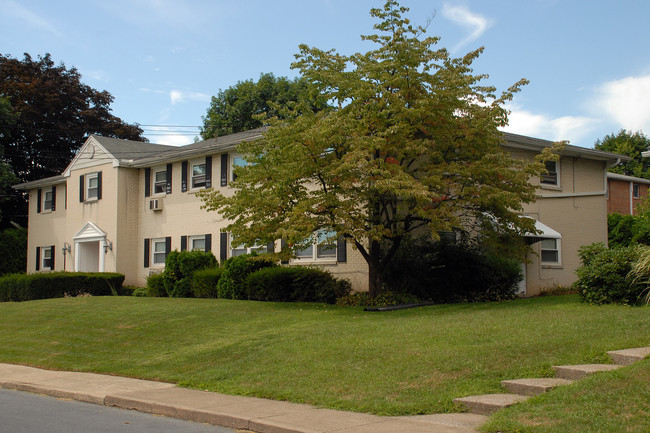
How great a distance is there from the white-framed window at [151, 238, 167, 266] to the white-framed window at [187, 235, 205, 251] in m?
1.94

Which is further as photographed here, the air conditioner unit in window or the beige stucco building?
the air conditioner unit in window

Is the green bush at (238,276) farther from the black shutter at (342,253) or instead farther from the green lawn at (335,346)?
the green lawn at (335,346)

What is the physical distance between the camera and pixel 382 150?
16.8 meters

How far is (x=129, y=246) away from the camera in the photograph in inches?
1164

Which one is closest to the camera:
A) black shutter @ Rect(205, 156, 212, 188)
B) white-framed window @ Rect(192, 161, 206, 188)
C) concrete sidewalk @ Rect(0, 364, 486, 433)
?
concrete sidewalk @ Rect(0, 364, 486, 433)

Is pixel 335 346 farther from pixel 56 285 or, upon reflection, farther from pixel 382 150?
pixel 56 285

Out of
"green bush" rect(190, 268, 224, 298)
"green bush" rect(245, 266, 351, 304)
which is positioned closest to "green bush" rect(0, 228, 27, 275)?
"green bush" rect(190, 268, 224, 298)

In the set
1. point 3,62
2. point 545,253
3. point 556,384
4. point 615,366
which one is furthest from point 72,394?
point 3,62

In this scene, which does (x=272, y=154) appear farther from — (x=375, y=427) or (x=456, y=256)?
(x=375, y=427)

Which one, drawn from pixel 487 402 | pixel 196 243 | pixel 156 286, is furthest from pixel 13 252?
pixel 487 402

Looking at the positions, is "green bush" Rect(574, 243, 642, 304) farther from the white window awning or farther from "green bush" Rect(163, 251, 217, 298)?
"green bush" Rect(163, 251, 217, 298)

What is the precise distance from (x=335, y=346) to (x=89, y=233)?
21.8m

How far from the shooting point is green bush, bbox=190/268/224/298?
77.6ft

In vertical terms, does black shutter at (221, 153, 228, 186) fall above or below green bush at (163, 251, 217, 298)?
above
